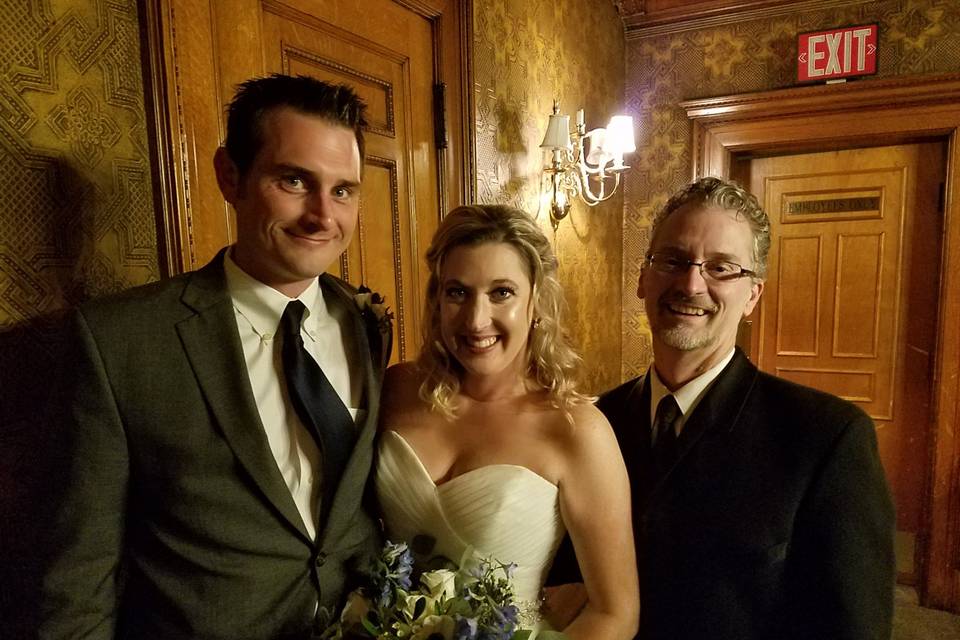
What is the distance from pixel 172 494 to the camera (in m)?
0.98

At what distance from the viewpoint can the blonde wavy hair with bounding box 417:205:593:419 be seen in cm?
135

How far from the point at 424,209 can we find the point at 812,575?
5.20 feet

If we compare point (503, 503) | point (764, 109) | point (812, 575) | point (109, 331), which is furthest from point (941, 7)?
point (109, 331)

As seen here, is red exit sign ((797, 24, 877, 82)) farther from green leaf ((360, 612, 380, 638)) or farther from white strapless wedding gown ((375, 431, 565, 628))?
green leaf ((360, 612, 380, 638))

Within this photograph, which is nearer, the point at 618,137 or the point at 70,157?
the point at 70,157

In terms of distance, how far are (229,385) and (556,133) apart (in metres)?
2.19

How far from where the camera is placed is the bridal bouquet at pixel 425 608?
2.88ft

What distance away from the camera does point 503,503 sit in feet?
4.12

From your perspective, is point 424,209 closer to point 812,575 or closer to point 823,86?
point 812,575

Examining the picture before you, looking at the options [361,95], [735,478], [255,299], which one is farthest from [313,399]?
[361,95]

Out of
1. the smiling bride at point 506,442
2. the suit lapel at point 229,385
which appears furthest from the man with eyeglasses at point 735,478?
the suit lapel at point 229,385

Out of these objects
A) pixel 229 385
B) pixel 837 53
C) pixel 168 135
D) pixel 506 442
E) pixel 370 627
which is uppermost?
pixel 837 53

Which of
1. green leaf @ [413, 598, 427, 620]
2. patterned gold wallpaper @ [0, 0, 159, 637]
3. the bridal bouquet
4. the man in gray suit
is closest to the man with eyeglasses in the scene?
the bridal bouquet

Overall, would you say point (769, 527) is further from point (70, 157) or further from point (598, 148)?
point (598, 148)
